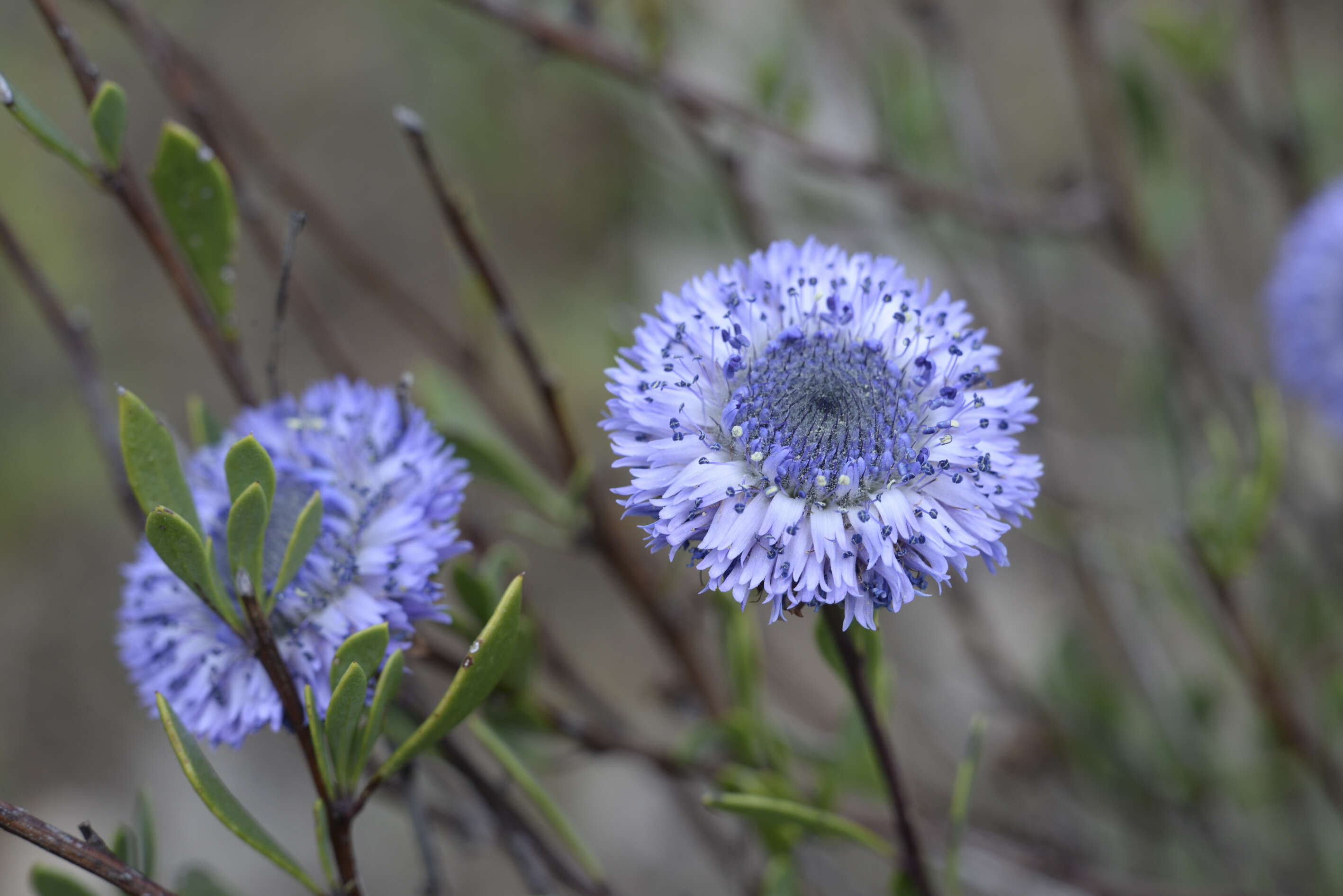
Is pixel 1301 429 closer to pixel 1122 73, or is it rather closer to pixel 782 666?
pixel 1122 73

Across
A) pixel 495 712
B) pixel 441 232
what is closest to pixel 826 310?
pixel 495 712

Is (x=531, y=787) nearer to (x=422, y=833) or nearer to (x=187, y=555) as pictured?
(x=422, y=833)

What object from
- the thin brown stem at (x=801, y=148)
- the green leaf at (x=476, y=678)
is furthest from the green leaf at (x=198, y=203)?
the thin brown stem at (x=801, y=148)

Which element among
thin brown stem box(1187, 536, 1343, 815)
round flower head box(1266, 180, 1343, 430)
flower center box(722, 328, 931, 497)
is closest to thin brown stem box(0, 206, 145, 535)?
flower center box(722, 328, 931, 497)

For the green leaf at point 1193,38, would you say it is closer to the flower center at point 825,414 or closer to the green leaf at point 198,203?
the flower center at point 825,414

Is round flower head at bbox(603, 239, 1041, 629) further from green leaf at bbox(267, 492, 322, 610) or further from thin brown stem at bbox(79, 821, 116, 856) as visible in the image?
thin brown stem at bbox(79, 821, 116, 856)

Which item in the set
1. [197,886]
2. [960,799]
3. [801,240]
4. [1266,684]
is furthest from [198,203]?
[801,240]

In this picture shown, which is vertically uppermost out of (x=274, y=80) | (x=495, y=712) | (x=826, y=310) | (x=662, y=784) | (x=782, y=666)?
(x=274, y=80)
